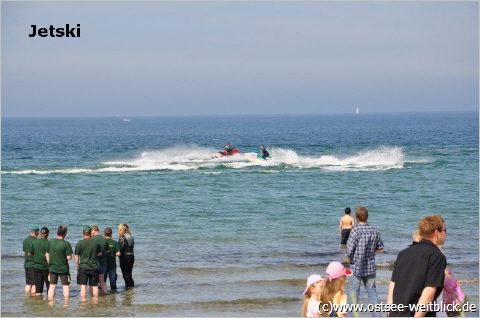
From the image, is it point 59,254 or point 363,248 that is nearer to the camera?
point 363,248

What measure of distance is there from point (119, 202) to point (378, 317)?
24.3 m

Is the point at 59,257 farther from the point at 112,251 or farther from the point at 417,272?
the point at 417,272

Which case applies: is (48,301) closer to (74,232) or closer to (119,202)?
(74,232)

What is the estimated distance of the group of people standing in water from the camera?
13.4 m

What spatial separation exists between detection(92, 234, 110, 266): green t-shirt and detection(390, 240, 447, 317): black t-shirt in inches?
295

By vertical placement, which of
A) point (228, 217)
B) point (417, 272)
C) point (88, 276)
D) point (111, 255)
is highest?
point (417, 272)

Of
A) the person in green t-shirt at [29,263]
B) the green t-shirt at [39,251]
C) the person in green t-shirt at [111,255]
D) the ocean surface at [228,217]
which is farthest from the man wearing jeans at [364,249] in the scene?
the person in green t-shirt at [29,263]

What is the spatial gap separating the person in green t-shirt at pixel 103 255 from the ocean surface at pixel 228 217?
0.38 metres

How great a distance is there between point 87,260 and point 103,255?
1.11ft

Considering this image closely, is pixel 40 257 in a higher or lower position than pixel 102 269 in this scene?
higher

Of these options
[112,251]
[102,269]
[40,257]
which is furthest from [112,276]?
[40,257]

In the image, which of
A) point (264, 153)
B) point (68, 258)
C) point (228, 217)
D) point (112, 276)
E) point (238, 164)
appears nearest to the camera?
point (68, 258)

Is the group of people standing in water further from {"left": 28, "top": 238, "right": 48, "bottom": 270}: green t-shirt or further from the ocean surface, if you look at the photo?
the ocean surface

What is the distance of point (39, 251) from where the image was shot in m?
13.6
